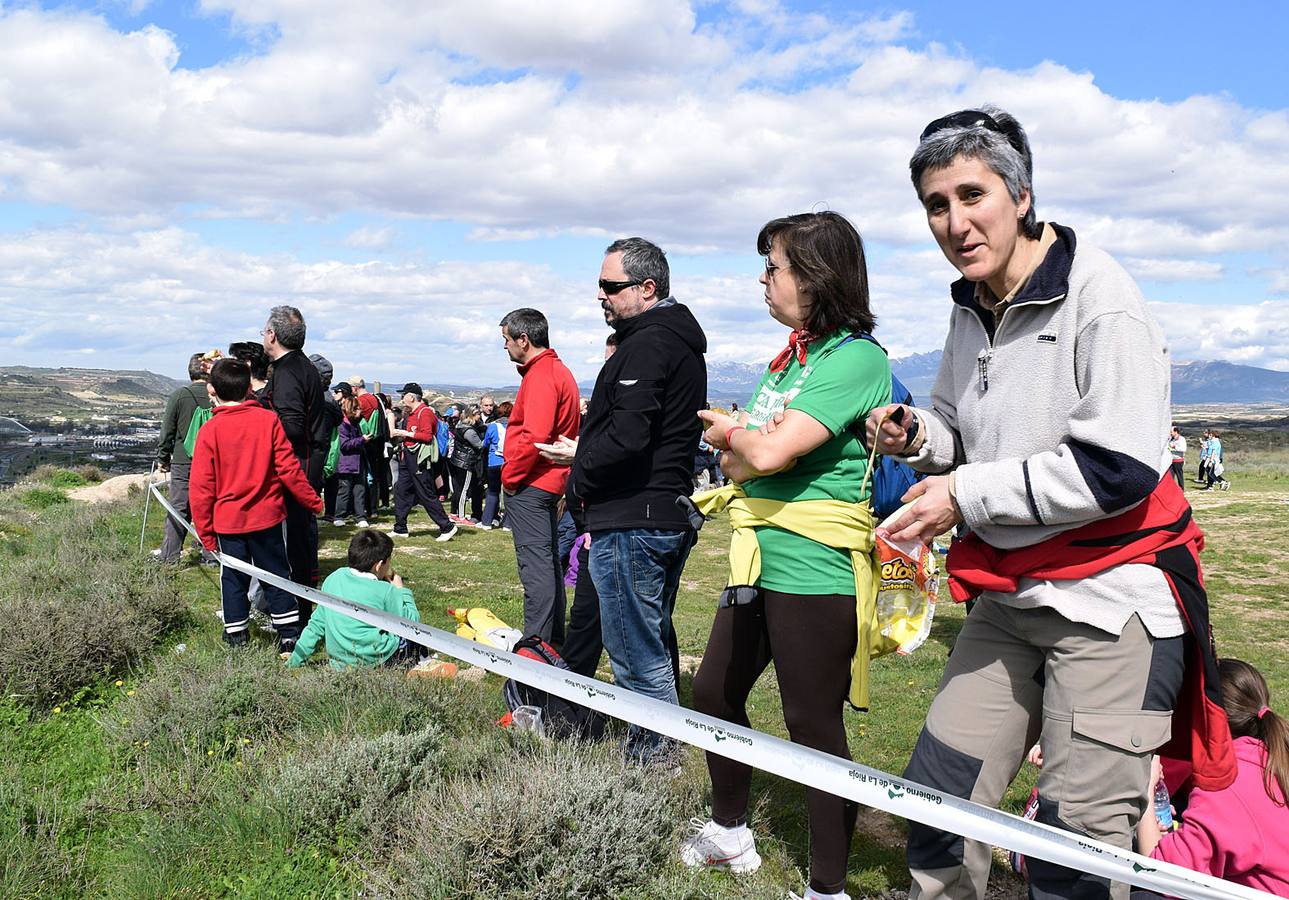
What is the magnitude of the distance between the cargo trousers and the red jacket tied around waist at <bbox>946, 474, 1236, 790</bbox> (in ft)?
0.26

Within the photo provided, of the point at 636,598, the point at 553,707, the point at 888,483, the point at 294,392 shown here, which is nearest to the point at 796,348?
the point at 888,483

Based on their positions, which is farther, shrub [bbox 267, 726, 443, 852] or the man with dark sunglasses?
the man with dark sunglasses

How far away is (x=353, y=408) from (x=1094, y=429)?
12.5 m

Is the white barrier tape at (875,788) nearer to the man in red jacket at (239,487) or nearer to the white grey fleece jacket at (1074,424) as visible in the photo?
the white grey fleece jacket at (1074,424)

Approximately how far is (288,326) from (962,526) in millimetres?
5490

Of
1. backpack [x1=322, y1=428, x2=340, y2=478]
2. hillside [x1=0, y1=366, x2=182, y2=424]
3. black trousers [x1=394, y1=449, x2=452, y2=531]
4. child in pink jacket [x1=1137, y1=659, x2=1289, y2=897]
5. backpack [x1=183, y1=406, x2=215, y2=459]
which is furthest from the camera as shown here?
hillside [x1=0, y1=366, x2=182, y2=424]

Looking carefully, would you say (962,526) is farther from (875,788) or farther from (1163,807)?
(1163,807)

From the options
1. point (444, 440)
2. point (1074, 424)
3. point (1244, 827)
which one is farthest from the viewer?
point (444, 440)

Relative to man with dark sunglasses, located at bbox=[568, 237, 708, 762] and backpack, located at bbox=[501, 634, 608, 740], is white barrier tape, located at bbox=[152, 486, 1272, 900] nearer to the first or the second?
man with dark sunglasses, located at bbox=[568, 237, 708, 762]

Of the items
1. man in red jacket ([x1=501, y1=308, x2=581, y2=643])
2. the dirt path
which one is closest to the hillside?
the dirt path

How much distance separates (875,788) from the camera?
2209mm

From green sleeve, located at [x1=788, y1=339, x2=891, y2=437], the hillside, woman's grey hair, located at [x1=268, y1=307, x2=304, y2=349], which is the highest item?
woman's grey hair, located at [x1=268, y1=307, x2=304, y2=349]

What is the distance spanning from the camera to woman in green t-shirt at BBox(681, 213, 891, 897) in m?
2.71

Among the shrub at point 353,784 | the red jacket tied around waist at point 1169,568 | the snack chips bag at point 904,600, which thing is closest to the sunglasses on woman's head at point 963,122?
the red jacket tied around waist at point 1169,568
